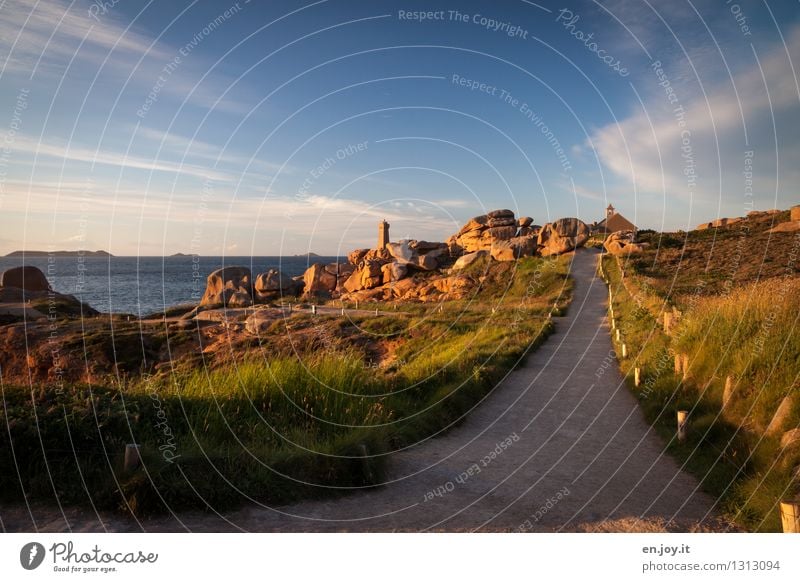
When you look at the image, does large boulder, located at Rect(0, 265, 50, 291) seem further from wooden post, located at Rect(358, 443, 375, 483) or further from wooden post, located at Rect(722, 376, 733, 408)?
wooden post, located at Rect(722, 376, 733, 408)

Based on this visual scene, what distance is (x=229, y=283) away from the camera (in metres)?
49.7

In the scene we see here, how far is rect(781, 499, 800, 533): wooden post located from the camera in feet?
17.1

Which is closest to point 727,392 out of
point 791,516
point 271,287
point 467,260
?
point 791,516

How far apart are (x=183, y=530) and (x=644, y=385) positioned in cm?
1011

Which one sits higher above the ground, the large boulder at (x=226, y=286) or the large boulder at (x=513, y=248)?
the large boulder at (x=513, y=248)

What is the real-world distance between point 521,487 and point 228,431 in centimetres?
444

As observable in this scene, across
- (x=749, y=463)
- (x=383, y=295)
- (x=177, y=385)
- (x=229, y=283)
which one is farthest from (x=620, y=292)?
(x=229, y=283)

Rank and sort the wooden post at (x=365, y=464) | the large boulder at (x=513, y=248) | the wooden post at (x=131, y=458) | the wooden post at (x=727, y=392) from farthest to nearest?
1. the large boulder at (x=513, y=248)
2. the wooden post at (x=727, y=392)
3. the wooden post at (x=365, y=464)
4. the wooden post at (x=131, y=458)

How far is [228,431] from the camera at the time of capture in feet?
28.3

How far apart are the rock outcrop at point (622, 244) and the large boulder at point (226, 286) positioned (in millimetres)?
31285

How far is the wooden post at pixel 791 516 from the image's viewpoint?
17.1ft

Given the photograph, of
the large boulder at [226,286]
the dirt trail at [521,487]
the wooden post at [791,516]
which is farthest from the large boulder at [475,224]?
the wooden post at [791,516]

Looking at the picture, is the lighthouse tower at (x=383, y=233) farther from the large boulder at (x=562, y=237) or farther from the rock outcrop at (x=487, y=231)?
the large boulder at (x=562, y=237)
